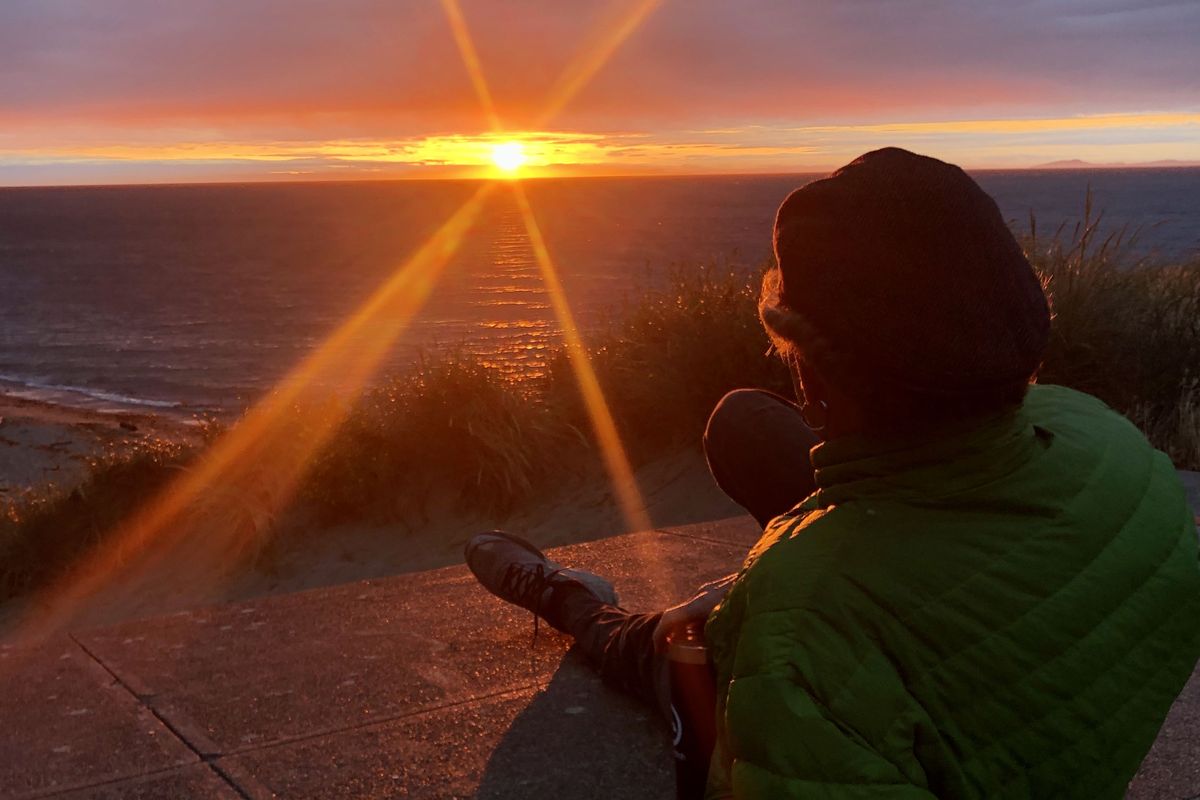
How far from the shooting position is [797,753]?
5.07ft

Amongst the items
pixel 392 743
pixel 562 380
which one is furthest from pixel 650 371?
Answer: pixel 392 743

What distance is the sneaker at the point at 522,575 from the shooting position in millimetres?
3795

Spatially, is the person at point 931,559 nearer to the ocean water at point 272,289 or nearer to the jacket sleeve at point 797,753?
the jacket sleeve at point 797,753

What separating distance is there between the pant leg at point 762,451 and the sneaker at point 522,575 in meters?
0.90

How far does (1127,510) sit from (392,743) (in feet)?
6.64

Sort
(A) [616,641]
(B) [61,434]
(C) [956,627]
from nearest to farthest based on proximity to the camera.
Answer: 1. (C) [956,627]
2. (A) [616,641]
3. (B) [61,434]

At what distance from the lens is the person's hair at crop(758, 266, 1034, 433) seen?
1730 millimetres

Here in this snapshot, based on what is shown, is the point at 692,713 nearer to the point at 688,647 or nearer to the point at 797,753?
the point at 688,647

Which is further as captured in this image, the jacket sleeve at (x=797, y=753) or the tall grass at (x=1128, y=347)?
the tall grass at (x=1128, y=347)

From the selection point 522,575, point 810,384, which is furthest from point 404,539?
point 810,384

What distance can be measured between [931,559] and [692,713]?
672mm

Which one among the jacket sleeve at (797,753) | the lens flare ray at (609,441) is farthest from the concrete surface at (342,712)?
the lens flare ray at (609,441)

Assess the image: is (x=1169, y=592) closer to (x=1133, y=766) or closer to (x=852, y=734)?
(x=1133, y=766)

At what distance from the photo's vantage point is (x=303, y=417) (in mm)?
8656
